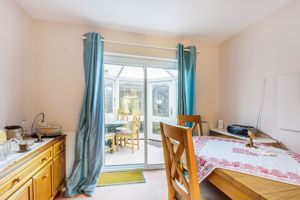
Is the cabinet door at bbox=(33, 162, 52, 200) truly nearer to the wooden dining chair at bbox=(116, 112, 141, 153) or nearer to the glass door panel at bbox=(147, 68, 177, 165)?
the wooden dining chair at bbox=(116, 112, 141, 153)

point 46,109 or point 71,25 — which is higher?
point 71,25

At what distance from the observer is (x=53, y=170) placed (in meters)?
1.88

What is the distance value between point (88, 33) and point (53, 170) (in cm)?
196

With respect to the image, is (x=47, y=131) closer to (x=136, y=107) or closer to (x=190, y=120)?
(x=136, y=107)

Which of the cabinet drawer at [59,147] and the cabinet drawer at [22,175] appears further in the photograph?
the cabinet drawer at [59,147]

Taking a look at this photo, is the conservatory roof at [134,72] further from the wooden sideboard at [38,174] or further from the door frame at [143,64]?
the wooden sideboard at [38,174]

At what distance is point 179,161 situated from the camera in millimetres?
1182

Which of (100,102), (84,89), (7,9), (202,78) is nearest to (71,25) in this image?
(7,9)

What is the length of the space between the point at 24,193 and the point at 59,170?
2.75ft

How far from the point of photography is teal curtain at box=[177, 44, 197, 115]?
2.81 metres

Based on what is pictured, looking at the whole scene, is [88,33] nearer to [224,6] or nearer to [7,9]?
[7,9]

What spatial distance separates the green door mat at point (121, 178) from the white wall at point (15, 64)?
1.45 metres

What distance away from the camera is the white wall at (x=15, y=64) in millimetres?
1720

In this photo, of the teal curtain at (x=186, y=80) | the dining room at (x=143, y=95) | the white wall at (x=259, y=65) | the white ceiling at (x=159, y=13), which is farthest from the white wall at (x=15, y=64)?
the white wall at (x=259, y=65)
